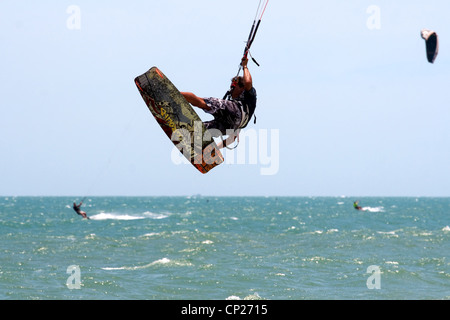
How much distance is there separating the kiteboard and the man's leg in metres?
0.44

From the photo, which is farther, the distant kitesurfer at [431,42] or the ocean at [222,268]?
the ocean at [222,268]

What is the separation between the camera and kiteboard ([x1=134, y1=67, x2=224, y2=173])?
880cm

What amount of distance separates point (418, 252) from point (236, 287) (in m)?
13.4

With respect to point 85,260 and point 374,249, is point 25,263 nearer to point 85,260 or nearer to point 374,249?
point 85,260

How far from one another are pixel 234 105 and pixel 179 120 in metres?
1.01

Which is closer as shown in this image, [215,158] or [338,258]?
[215,158]

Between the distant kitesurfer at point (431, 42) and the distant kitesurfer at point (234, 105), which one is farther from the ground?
the distant kitesurfer at point (431, 42)

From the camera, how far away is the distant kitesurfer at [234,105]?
27.2 feet

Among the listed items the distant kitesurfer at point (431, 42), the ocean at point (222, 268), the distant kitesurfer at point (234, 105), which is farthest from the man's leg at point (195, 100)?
the ocean at point (222, 268)

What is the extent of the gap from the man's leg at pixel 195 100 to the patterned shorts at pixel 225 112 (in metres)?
0.06

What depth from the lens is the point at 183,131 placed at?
8961 mm

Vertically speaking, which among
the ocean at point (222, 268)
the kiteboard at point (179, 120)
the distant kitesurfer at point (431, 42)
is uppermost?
the distant kitesurfer at point (431, 42)

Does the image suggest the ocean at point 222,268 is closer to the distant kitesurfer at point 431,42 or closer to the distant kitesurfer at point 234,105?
the distant kitesurfer at point 431,42
